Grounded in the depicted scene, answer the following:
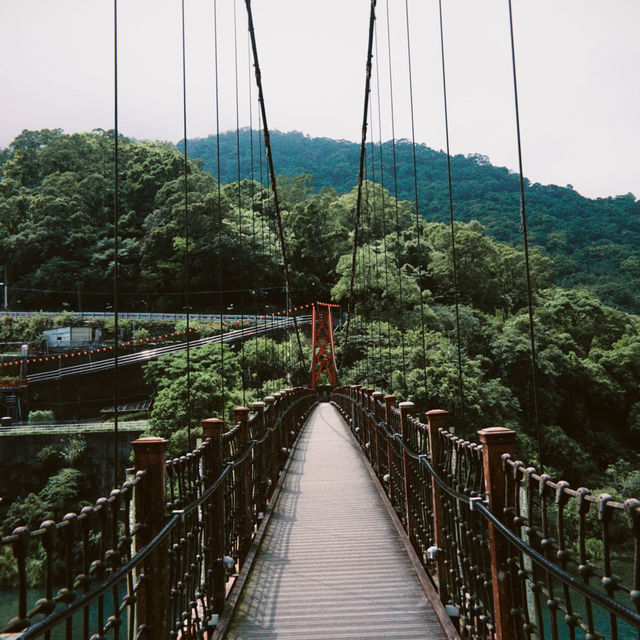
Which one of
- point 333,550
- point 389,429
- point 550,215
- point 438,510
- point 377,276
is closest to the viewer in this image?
point 438,510

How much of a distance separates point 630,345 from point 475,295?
890 centimetres

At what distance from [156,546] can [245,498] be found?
1814 mm

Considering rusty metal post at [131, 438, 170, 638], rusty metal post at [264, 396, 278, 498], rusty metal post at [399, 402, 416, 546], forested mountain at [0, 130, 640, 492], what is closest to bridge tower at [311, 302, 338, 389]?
forested mountain at [0, 130, 640, 492]

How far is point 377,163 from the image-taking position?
50844 mm

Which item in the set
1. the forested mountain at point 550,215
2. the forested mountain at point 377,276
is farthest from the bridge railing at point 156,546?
the forested mountain at point 550,215

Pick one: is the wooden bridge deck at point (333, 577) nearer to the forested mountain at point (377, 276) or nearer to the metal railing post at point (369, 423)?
the metal railing post at point (369, 423)

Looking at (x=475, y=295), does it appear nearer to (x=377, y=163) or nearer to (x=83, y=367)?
(x=83, y=367)

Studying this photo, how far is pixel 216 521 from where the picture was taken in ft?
9.04

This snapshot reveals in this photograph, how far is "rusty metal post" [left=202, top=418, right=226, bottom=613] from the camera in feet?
8.58

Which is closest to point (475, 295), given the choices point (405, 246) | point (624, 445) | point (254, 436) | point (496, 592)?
point (405, 246)

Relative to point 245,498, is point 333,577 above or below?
below

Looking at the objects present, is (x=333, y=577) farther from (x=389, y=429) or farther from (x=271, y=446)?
(x=271, y=446)

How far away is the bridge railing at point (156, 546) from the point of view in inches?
46.4

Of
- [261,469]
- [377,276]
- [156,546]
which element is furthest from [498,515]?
[377,276]
